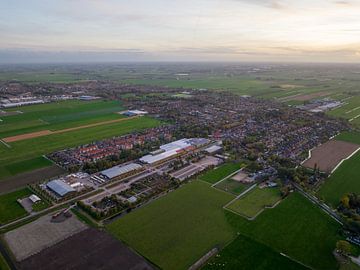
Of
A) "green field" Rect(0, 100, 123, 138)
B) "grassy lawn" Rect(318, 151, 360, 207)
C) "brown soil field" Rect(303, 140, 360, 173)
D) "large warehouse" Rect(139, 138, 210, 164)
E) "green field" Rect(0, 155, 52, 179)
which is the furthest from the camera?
"green field" Rect(0, 100, 123, 138)

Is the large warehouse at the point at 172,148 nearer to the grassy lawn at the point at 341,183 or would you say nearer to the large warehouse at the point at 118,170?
the large warehouse at the point at 118,170

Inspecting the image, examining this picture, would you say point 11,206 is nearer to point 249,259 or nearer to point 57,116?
point 249,259

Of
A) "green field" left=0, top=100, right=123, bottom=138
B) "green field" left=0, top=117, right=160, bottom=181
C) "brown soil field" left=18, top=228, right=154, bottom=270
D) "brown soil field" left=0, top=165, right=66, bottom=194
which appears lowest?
"green field" left=0, top=100, right=123, bottom=138

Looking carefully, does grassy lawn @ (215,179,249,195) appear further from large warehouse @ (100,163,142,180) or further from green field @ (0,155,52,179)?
green field @ (0,155,52,179)

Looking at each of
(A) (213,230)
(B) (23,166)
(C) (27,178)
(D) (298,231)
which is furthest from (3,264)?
(D) (298,231)

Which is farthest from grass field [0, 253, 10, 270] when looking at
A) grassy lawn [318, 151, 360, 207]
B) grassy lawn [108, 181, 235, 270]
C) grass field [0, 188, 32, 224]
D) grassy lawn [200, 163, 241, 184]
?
grassy lawn [318, 151, 360, 207]

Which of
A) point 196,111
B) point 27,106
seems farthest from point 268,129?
point 27,106
